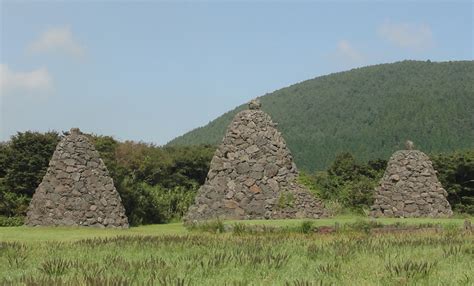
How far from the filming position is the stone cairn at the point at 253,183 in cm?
2817

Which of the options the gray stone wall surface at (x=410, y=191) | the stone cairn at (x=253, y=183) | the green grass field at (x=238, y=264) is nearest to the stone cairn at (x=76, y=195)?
the stone cairn at (x=253, y=183)

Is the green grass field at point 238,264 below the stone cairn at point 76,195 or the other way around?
below

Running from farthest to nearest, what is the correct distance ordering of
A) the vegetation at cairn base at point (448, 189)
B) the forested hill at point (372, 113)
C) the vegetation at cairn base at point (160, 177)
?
the forested hill at point (372, 113) < the vegetation at cairn base at point (448, 189) < the vegetation at cairn base at point (160, 177)

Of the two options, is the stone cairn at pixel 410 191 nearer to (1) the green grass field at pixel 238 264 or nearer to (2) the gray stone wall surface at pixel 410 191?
(2) the gray stone wall surface at pixel 410 191

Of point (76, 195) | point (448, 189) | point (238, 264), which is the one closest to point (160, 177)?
point (76, 195)

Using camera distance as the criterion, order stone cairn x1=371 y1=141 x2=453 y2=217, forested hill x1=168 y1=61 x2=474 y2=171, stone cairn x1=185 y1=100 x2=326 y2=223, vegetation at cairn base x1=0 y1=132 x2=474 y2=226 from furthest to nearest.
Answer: forested hill x1=168 y1=61 x2=474 y2=171, vegetation at cairn base x1=0 y1=132 x2=474 y2=226, stone cairn x1=371 y1=141 x2=453 y2=217, stone cairn x1=185 y1=100 x2=326 y2=223

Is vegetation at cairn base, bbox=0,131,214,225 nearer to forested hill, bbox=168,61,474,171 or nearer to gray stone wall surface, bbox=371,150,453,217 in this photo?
gray stone wall surface, bbox=371,150,453,217

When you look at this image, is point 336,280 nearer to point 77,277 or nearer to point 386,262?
point 386,262

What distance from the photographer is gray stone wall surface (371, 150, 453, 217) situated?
30.7m

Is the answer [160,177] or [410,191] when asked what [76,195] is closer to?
[410,191]

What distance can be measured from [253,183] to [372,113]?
91020 millimetres

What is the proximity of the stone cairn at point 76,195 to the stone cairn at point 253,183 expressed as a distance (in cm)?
369

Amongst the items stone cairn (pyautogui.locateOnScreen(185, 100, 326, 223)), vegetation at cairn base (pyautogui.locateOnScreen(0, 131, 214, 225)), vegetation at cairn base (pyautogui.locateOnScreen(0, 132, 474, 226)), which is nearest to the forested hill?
vegetation at cairn base (pyautogui.locateOnScreen(0, 132, 474, 226))

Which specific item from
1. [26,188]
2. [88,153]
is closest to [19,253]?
[88,153]
